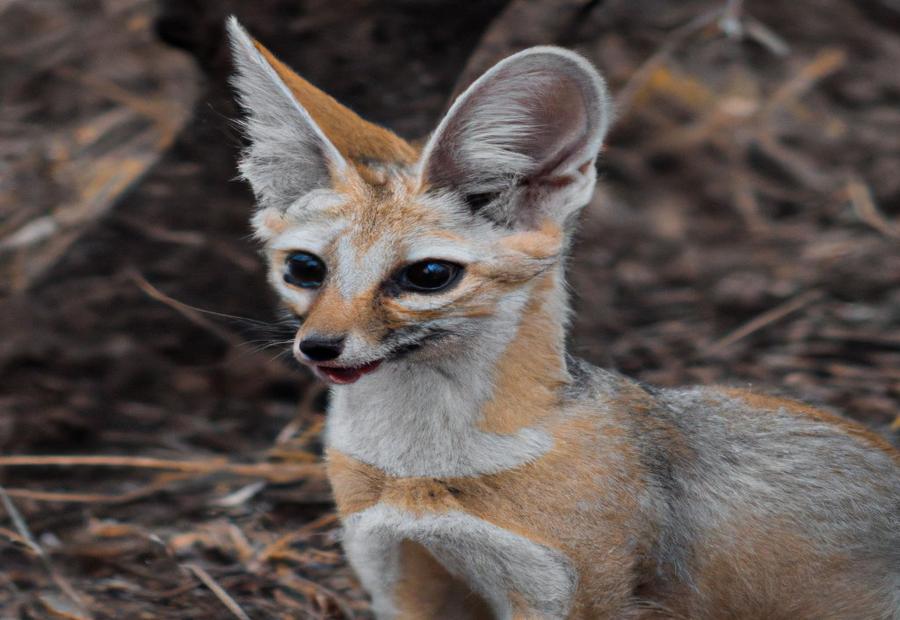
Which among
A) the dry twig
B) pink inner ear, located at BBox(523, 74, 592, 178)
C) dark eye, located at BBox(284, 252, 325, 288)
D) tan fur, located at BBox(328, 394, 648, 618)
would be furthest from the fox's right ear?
the dry twig

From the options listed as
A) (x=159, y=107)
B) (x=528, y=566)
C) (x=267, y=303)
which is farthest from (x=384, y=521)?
(x=159, y=107)

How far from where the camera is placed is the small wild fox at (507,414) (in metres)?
3.13

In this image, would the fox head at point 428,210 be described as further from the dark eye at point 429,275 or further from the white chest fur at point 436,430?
the white chest fur at point 436,430

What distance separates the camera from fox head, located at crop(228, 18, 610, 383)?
306cm

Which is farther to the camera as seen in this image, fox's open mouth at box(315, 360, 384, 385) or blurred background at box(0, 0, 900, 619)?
blurred background at box(0, 0, 900, 619)

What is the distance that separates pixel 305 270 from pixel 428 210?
1.26 ft

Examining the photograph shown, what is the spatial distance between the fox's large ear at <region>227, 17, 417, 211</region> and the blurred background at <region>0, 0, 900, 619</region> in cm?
46

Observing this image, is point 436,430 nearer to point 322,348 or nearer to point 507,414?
point 507,414

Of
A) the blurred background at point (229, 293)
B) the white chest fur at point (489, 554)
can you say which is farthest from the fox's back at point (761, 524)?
the blurred background at point (229, 293)

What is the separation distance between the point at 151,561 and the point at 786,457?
267 centimetres

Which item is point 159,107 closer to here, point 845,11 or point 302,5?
point 302,5

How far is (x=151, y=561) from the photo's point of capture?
4.85m

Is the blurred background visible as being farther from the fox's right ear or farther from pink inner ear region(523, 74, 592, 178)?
pink inner ear region(523, 74, 592, 178)

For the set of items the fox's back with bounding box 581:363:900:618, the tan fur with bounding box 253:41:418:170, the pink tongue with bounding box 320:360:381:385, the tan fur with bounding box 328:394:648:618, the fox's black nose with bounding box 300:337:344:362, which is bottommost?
the fox's back with bounding box 581:363:900:618
